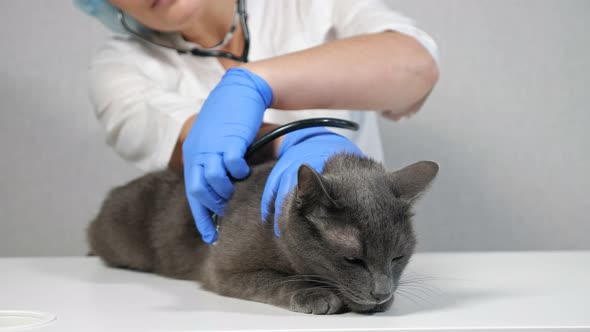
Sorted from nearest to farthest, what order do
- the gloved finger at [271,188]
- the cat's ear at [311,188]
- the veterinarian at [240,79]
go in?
the cat's ear at [311,188] < the gloved finger at [271,188] < the veterinarian at [240,79]

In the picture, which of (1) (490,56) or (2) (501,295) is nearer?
(2) (501,295)

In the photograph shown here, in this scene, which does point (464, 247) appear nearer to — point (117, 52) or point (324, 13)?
point (324, 13)

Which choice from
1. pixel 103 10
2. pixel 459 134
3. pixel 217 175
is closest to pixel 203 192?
pixel 217 175

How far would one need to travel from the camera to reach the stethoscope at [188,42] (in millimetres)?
1843

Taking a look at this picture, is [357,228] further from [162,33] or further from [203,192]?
[162,33]

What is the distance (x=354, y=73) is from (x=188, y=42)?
0.60 m

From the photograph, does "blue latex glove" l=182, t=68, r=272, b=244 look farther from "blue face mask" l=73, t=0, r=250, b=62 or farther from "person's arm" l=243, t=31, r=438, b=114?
"blue face mask" l=73, t=0, r=250, b=62

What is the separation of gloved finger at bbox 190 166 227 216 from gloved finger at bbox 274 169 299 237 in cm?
19

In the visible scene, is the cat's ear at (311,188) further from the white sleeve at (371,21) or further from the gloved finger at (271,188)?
the white sleeve at (371,21)

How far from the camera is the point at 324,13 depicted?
75.1 inches

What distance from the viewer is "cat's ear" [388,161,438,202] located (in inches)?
43.7

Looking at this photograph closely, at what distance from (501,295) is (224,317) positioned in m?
0.51

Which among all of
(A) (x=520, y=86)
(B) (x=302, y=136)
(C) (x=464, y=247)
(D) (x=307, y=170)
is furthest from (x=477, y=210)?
(D) (x=307, y=170)

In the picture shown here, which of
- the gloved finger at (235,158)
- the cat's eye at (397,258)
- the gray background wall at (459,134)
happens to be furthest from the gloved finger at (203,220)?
the gray background wall at (459,134)
